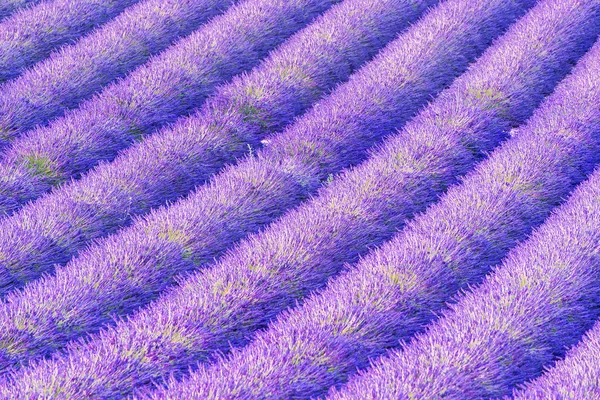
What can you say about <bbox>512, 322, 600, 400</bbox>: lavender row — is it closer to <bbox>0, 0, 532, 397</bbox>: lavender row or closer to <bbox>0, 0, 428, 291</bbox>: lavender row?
<bbox>0, 0, 532, 397</bbox>: lavender row

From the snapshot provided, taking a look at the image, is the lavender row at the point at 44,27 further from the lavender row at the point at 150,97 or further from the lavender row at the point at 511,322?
the lavender row at the point at 511,322

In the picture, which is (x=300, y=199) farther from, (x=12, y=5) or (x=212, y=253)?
(x=12, y=5)

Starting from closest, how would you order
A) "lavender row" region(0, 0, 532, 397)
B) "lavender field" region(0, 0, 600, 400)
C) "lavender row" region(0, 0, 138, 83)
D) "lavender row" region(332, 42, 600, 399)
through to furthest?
"lavender row" region(332, 42, 600, 399) → "lavender field" region(0, 0, 600, 400) → "lavender row" region(0, 0, 532, 397) → "lavender row" region(0, 0, 138, 83)

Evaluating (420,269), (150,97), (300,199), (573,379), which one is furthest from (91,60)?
(573,379)

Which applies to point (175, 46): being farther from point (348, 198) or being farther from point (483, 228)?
point (483, 228)

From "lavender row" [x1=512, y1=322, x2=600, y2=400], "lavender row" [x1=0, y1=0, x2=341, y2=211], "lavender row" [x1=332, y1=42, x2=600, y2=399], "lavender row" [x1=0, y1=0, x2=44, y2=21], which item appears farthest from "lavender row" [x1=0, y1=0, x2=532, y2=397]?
"lavender row" [x1=0, y1=0, x2=44, y2=21]

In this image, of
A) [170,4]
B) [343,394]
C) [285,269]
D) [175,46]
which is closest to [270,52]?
[175,46]
